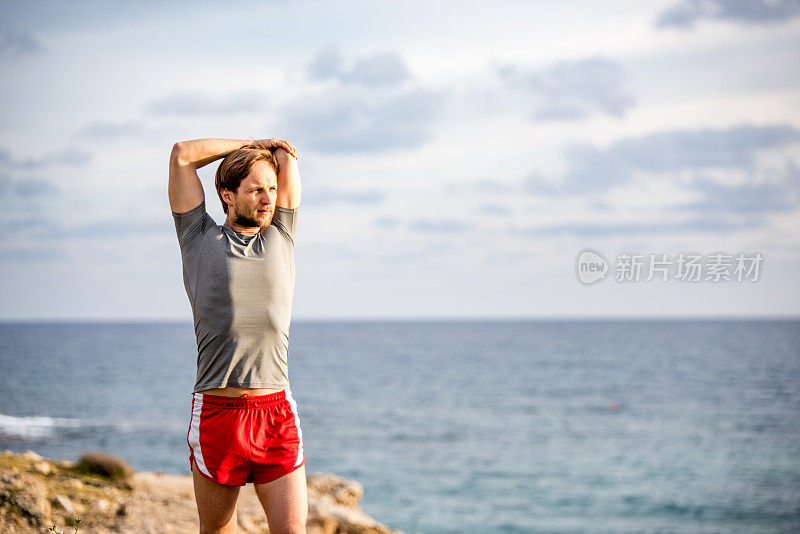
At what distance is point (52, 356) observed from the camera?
235ft

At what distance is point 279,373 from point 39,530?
3.08 metres

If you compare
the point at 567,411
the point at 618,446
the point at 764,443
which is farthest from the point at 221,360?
the point at 567,411

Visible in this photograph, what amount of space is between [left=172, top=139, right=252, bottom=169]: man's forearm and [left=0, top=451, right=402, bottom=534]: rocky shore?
9.66 feet

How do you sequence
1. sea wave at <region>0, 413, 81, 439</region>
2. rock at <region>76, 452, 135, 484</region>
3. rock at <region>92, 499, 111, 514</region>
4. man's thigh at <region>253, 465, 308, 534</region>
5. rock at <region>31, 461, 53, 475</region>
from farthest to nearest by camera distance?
sea wave at <region>0, 413, 81, 439</region>, rock at <region>76, 452, 135, 484</region>, rock at <region>31, 461, 53, 475</region>, rock at <region>92, 499, 111, 514</region>, man's thigh at <region>253, 465, 308, 534</region>

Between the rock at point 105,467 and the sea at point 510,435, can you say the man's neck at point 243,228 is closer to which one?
the rock at point 105,467

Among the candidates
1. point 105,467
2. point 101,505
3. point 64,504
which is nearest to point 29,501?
point 64,504

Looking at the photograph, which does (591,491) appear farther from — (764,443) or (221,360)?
(221,360)

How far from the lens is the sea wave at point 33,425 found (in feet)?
80.4

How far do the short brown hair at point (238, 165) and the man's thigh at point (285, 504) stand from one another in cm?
121

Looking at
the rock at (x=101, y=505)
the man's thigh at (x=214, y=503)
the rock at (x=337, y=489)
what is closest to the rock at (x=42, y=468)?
the rock at (x=101, y=505)

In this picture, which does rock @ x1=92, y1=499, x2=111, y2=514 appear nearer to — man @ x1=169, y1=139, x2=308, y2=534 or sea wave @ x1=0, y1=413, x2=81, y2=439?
man @ x1=169, y1=139, x2=308, y2=534

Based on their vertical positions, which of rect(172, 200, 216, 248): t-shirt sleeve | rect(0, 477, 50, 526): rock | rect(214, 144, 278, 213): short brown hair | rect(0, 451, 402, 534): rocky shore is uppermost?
rect(214, 144, 278, 213): short brown hair

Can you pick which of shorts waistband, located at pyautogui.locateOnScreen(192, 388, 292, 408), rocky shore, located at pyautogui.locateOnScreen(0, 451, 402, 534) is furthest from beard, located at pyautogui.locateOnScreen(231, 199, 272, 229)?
rocky shore, located at pyautogui.locateOnScreen(0, 451, 402, 534)

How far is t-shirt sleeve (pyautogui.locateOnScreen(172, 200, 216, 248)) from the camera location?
326 centimetres
